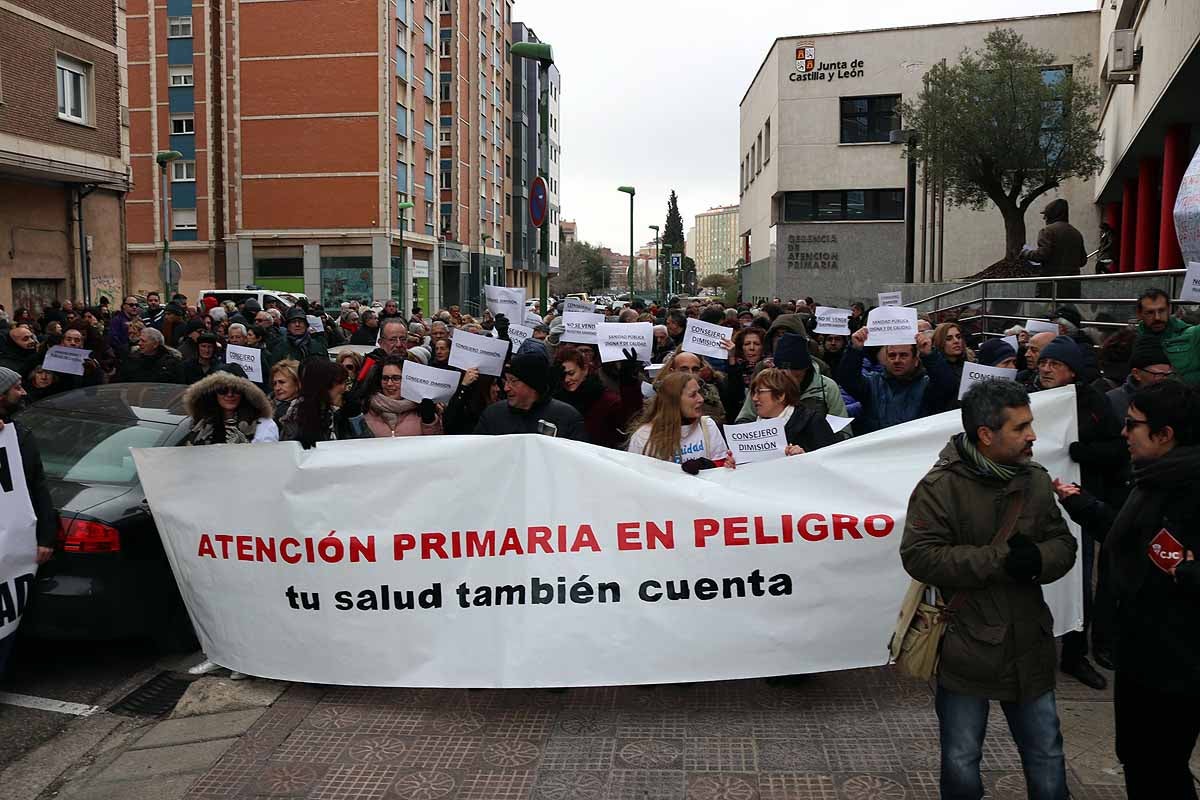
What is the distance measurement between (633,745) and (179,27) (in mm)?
54569

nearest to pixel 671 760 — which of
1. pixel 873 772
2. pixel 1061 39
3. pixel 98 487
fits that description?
pixel 873 772

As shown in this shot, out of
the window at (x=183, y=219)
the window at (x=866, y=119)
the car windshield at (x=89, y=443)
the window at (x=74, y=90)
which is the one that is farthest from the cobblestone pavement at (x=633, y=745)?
the window at (x=183, y=219)

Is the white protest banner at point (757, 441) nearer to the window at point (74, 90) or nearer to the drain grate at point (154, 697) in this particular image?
the drain grate at point (154, 697)

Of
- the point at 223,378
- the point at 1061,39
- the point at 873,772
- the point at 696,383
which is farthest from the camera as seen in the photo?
the point at 1061,39

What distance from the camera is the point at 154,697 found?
5.76 meters

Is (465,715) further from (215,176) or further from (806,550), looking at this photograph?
(215,176)

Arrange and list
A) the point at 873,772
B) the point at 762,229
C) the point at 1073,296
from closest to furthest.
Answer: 1. the point at 873,772
2. the point at 1073,296
3. the point at 762,229

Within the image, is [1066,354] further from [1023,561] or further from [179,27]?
[179,27]

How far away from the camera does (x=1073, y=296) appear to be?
12711 mm

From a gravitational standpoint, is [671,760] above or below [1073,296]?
below

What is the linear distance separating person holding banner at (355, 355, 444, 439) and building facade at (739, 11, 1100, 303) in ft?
115

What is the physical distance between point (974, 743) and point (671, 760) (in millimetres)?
1470

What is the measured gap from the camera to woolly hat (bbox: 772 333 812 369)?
22.1 ft

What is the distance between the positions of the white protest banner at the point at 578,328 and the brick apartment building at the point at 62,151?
60.4 feet
